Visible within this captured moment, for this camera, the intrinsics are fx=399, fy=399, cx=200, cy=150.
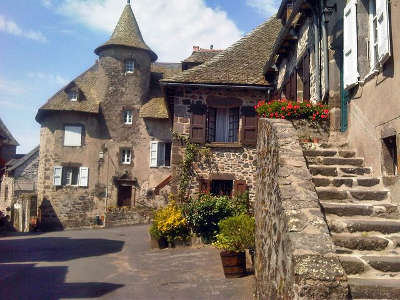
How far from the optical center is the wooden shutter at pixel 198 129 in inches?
547

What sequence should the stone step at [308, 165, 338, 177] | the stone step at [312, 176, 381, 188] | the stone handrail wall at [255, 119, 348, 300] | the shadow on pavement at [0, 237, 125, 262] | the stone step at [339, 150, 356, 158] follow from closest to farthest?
1. the stone handrail wall at [255, 119, 348, 300]
2. the stone step at [312, 176, 381, 188]
3. the stone step at [308, 165, 338, 177]
4. the stone step at [339, 150, 356, 158]
5. the shadow on pavement at [0, 237, 125, 262]

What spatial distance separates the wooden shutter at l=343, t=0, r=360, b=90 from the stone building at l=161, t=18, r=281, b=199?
742 centimetres

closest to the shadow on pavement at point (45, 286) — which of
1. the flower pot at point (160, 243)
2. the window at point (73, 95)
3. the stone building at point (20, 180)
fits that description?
the flower pot at point (160, 243)

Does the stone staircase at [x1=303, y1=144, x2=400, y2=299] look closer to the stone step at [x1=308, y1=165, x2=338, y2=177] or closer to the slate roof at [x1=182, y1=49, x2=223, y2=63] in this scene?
the stone step at [x1=308, y1=165, x2=338, y2=177]

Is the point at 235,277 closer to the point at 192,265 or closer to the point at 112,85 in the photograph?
the point at 192,265

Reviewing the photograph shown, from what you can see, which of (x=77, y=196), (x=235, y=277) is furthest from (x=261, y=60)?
(x=77, y=196)

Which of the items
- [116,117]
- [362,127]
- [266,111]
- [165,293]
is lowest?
[165,293]

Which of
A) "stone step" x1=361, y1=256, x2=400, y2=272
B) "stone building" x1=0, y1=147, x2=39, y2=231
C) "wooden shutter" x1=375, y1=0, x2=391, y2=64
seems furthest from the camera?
"stone building" x1=0, y1=147, x2=39, y2=231

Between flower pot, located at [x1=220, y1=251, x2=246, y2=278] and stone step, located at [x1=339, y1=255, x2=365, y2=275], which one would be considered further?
flower pot, located at [x1=220, y1=251, x2=246, y2=278]

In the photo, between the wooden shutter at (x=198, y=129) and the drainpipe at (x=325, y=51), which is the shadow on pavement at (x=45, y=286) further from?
the wooden shutter at (x=198, y=129)

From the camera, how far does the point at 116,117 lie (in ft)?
78.6

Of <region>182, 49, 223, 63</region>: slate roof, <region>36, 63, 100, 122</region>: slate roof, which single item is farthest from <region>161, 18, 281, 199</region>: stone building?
<region>36, 63, 100, 122</region>: slate roof

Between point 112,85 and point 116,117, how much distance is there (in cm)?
198

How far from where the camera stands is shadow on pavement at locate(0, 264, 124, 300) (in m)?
7.34
